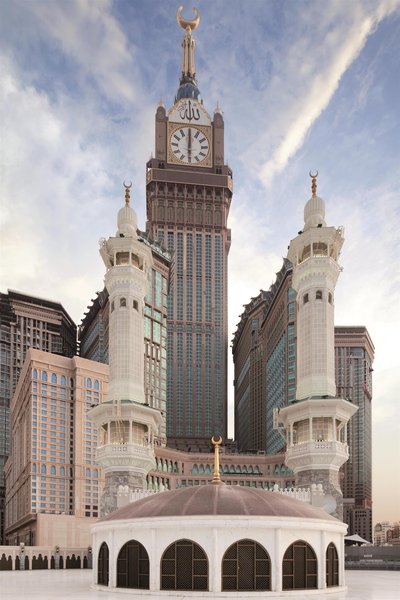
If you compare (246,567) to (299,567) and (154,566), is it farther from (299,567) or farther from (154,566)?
(154,566)

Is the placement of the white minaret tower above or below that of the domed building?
above

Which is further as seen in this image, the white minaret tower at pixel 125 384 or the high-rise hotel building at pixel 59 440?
the high-rise hotel building at pixel 59 440

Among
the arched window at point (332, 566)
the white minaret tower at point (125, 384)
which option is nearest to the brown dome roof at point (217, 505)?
the arched window at point (332, 566)

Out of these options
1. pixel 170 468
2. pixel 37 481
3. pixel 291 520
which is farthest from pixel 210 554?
pixel 170 468

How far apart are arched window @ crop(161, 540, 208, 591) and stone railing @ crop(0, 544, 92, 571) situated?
52.0 m

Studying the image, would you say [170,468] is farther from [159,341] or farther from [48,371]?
[48,371]

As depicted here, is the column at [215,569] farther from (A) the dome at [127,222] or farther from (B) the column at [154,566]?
(A) the dome at [127,222]

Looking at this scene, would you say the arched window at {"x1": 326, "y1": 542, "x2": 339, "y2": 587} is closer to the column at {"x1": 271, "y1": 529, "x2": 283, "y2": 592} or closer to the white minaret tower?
the column at {"x1": 271, "y1": 529, "x2": 283, "y2": 592}

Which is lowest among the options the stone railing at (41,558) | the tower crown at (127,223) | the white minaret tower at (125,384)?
the stone railing at (41,558)

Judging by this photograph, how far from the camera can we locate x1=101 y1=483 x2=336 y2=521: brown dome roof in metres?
35.5

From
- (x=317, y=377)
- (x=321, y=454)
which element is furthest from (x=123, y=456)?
(x=317, y=377)

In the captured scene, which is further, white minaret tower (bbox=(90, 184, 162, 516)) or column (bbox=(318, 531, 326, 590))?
white minaret tower (bbox=(90, 184, 162, 516))

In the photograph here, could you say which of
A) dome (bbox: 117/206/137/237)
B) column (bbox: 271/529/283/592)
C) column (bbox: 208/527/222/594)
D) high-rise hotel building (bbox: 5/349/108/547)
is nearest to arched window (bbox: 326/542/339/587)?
column (bbox: 271/529/283/592)

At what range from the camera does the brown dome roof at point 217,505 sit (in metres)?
35.5
